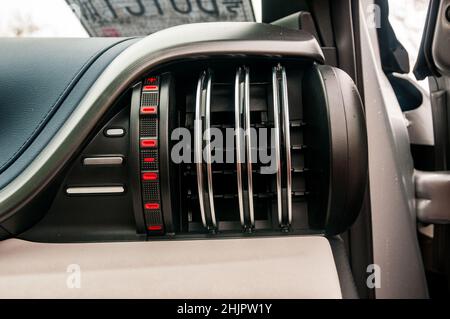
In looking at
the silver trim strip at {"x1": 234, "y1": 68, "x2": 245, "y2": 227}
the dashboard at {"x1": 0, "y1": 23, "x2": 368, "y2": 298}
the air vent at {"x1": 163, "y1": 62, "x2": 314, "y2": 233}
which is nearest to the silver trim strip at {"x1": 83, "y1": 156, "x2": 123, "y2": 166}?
the dashboard at {"x1": 0, "y1": 23, "x2": 368, "y2": 298}

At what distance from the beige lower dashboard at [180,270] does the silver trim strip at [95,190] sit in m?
0.11

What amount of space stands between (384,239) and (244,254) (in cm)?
45

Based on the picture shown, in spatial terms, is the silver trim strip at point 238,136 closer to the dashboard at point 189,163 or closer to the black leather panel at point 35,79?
the dashboard at point 189,163

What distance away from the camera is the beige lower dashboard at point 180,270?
2.02 feet

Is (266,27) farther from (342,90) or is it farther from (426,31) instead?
(426,31)

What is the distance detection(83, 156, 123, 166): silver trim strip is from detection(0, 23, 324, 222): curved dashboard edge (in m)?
0.05

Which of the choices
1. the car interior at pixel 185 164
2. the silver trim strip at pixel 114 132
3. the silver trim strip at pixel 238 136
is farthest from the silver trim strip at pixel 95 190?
the silver trim strip at pixel 238 136

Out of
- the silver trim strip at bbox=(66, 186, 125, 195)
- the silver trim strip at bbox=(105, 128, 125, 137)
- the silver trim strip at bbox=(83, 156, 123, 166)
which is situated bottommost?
the silver trim strip at bbox=(66, 186, 125, 195)

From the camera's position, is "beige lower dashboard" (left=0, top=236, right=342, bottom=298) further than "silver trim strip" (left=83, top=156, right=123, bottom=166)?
No

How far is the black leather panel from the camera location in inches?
29.4

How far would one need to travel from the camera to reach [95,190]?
2.49ft

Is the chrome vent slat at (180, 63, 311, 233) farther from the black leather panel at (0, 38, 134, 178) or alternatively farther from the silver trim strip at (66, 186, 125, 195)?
the black leather panel at (0, 38, 134, 178)
